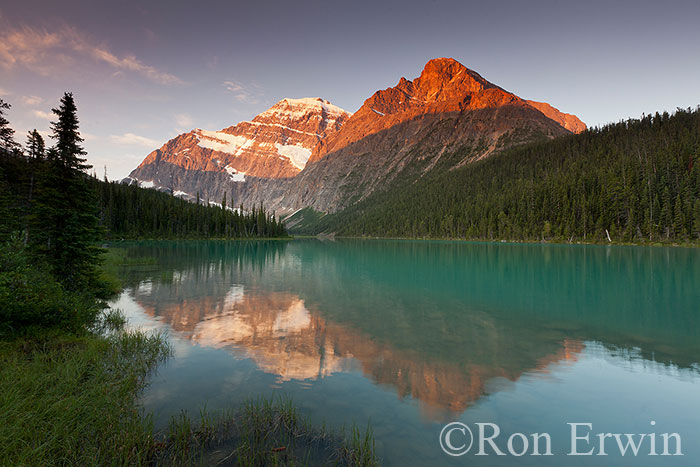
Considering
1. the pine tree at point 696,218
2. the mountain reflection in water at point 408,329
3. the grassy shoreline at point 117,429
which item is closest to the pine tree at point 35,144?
the mountain reflection in water at point 408,329

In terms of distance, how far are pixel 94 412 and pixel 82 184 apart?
58.2 ft

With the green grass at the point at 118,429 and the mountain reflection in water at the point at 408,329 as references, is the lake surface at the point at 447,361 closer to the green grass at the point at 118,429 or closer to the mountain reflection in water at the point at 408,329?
the mountain reflection in water at the point at 408,329

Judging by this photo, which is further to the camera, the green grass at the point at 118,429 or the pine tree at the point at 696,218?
the pine tree at the point at 696,218

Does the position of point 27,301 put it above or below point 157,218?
below

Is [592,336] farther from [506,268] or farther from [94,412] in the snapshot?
[506,268]

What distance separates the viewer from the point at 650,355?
13.0 m

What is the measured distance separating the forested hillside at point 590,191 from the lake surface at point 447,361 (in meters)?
82.7

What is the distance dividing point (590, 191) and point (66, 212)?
136062 mm

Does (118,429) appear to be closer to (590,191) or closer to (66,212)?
(66,212)

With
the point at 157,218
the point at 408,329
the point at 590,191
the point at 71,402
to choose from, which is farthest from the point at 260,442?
the point at 157,218

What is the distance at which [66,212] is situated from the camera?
696 inches

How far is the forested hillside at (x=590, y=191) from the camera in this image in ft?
285

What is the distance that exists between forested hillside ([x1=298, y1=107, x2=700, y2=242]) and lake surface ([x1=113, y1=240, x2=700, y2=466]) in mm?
82690

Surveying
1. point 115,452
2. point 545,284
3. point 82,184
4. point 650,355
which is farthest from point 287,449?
point 545,284
